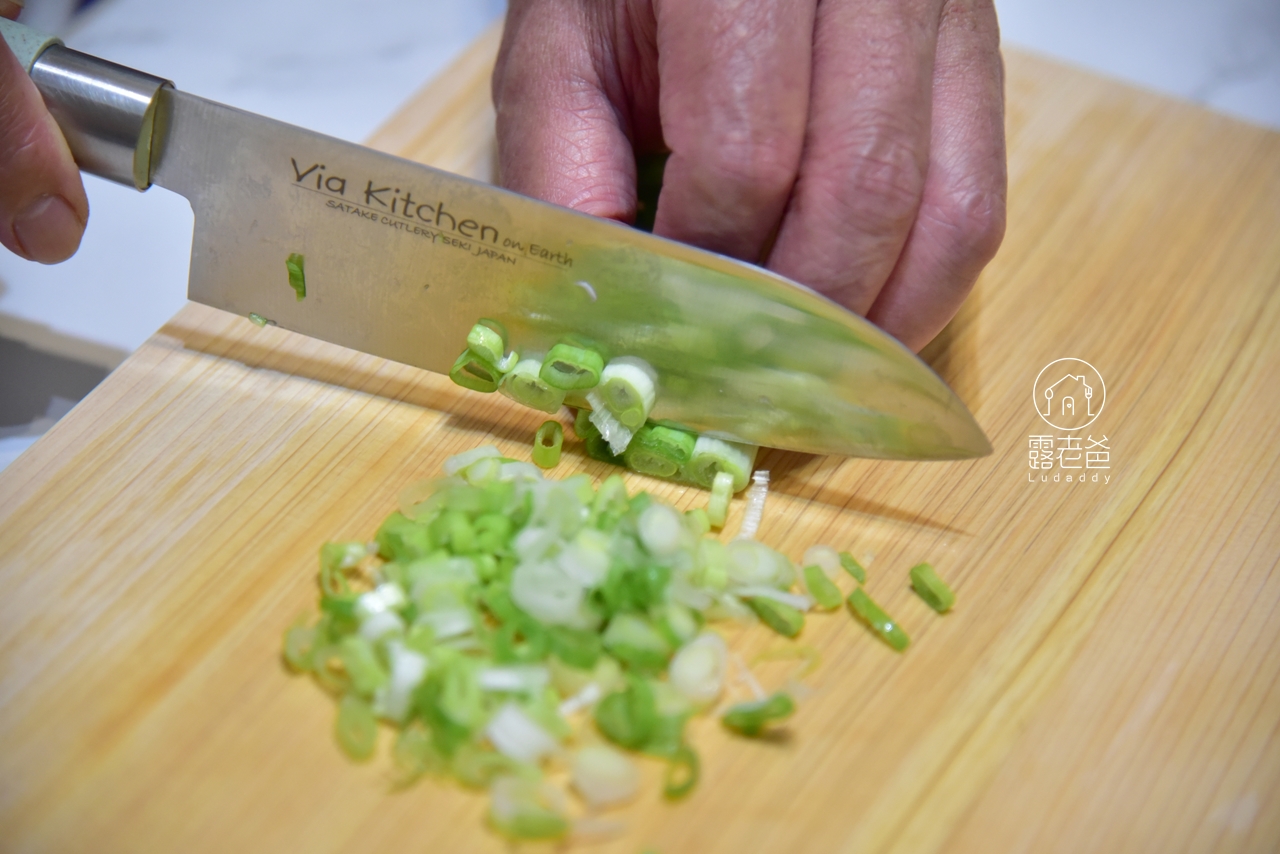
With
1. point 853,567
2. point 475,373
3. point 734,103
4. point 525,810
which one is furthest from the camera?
point 475,373

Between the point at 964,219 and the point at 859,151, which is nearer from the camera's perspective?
the point at 859,151

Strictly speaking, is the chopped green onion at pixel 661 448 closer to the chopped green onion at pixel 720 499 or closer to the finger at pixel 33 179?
the chopped green onion at pixel 720 499

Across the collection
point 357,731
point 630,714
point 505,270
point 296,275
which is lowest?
point 357,731

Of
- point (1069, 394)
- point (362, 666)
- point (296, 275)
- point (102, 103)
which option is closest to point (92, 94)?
point (102, 103)

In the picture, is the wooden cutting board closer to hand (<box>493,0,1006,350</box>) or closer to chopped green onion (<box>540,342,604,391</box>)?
chopped green onion (<box>540,342,604,391</box>)

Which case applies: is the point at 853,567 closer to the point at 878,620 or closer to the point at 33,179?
the point at 878,620

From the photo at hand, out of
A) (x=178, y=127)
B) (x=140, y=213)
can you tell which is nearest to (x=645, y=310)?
(x=178, y=127)

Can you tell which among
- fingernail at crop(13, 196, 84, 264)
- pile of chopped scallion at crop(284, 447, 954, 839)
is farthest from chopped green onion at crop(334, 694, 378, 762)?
fingernail at crop(13, 196, 84, 264)
